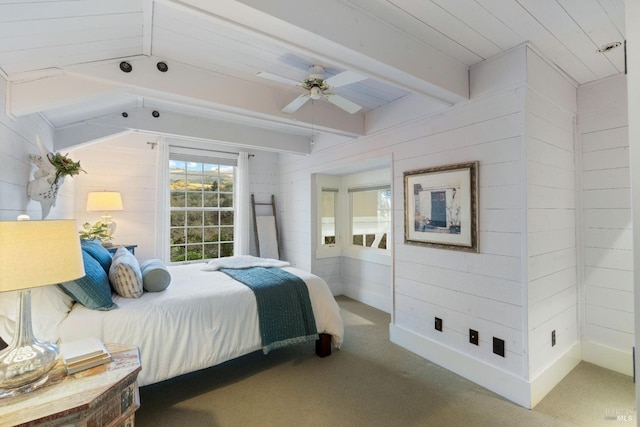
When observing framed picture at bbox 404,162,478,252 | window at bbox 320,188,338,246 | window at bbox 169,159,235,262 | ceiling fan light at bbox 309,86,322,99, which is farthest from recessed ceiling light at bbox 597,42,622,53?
window at bbox 169,159,235,262

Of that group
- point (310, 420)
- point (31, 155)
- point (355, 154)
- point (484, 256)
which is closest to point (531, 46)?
point (484, 256)

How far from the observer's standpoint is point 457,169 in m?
2.58

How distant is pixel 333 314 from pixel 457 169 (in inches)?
67.5

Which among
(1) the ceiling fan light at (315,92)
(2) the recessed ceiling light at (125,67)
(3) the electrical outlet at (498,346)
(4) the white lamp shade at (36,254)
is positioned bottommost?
(3) the electrical outlet at (498,346)

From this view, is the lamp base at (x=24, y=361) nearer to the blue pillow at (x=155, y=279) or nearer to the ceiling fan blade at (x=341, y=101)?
the blue pillow at (x=155, y=279)

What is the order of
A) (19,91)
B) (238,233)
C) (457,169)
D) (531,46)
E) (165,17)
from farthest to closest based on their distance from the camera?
1. (238,233)
2. (457,169)
3. (531,46)
4. (19,91)
5. (165,17)

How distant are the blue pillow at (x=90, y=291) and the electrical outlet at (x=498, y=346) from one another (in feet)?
9.20

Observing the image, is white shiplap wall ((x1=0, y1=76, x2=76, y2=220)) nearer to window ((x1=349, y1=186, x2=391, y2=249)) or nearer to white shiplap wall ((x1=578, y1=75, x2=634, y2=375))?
Result: window ((x1=349, y1=186, x2=391, y2=249))

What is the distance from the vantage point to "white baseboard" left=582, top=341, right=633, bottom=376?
2.56 m

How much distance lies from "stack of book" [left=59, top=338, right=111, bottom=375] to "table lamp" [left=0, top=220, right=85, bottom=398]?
0.07m

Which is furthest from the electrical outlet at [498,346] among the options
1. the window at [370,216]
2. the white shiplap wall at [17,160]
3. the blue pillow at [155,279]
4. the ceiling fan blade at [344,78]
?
the white shiplap wall at [17,160]

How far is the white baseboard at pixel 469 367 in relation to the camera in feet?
7.22

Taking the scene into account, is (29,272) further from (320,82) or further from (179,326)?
(320,82)

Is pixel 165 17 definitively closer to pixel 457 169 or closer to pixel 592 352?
pixel 457 169
